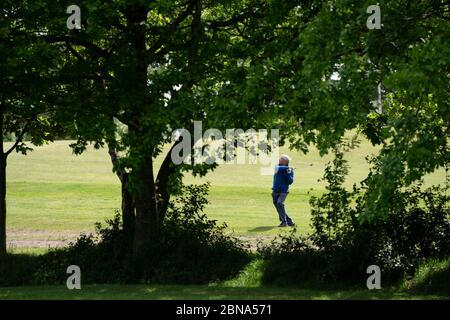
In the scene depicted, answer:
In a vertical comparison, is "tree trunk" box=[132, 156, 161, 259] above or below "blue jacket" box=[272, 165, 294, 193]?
below

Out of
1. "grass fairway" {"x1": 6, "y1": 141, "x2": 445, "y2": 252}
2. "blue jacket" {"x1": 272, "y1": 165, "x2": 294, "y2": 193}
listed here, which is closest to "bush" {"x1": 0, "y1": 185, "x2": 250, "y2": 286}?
"grass fairway" {"x1": 6, "y1": 141, "x2": 445, "y2": 252}

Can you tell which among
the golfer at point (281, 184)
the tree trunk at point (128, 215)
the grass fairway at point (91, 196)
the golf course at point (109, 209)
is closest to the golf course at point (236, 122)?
the tree trunk at point (128, 215)

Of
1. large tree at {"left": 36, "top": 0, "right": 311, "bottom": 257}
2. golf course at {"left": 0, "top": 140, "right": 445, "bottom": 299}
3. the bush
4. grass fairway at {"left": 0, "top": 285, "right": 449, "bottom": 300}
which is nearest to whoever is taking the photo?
grass fairway at {"left": 0, "top": 285, "right": 449, "bottom": 300}

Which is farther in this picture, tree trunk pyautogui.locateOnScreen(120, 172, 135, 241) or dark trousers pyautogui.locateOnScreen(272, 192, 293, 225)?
dark trousers pyautogui.locateOnScreen(272, 192, 293, 225)

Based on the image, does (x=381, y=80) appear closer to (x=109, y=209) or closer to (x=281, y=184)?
(x=281, y=184)

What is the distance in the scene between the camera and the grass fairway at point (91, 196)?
26.2 m

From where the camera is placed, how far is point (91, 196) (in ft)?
128

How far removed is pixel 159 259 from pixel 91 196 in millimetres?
21809

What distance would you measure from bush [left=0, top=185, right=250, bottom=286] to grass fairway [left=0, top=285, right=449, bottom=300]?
155 centimetres

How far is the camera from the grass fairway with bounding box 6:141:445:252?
1033 inches

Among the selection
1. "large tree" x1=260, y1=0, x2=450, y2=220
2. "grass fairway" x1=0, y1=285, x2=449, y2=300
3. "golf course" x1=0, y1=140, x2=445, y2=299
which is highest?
"large tree" x1=260, y1=0, x2=450, y2=220

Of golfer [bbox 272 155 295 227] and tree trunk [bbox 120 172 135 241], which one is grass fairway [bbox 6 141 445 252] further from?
tree trunk [bbox 120 172 135 241]

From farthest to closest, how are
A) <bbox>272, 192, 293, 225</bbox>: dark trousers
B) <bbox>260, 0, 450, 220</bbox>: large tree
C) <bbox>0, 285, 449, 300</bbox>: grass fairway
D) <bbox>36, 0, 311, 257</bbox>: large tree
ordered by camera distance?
<bbox>272, 192, 293, 225</bbox>: dark trousers, <bbox>36, 0, 311, 257</bbox>: large tree, <bbox>0, 285, 449, 300</bbox>: grass fairway, <bbox>260, 0, 450, 220</bbox>: large tree

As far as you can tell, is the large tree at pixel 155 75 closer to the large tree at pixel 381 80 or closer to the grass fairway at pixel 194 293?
the large tree at pixel 381 80
